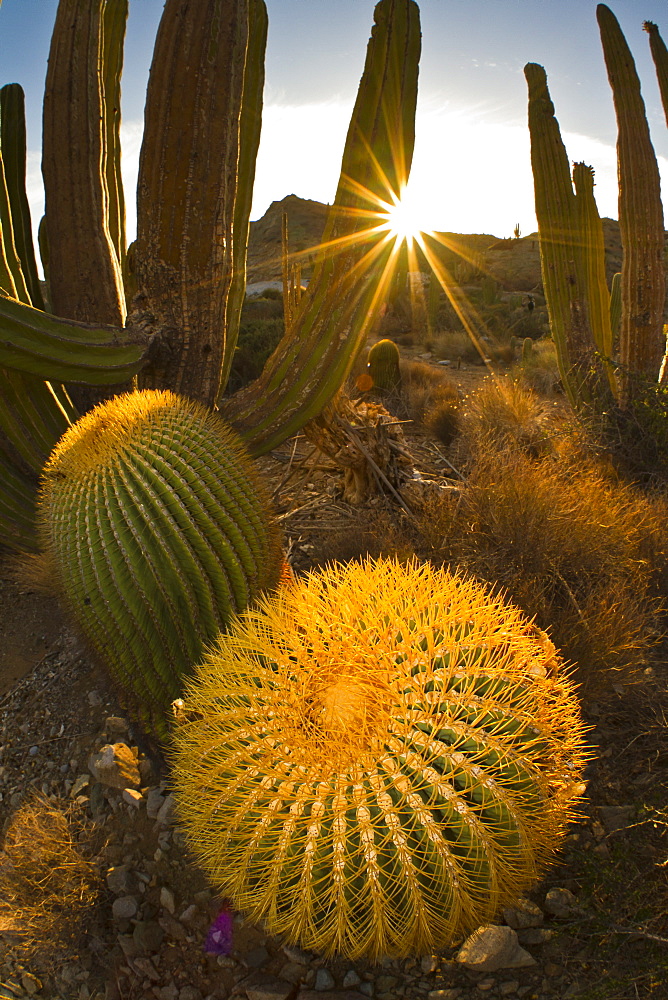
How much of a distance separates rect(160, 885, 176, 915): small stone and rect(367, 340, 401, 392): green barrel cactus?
770cm

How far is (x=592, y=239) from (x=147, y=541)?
6641 mm

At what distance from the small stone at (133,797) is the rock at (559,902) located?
1.47 meters

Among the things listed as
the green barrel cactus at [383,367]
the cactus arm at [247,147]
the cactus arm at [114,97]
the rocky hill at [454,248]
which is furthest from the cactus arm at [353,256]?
the rocky hill at [454,248]

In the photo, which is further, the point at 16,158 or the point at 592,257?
the point at 592,257

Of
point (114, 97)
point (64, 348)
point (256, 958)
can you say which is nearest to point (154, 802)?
point (256, 958)

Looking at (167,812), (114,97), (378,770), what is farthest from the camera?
(114,97)

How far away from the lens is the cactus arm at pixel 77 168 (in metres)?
3.92

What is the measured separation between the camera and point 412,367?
10070 mm

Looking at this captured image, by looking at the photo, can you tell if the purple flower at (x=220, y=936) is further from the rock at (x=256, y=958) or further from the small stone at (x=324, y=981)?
the small stone at (x=324, y=981)

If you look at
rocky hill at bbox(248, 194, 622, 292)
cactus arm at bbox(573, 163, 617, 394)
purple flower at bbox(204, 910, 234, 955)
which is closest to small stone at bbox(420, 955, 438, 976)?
purple flower at bbox(204, 910, 234, 955)

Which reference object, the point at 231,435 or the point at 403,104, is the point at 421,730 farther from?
the point at 403,104

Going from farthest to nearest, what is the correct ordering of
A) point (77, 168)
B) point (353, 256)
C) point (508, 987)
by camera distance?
point (77, 168), point (353, 256), point (508, 987)

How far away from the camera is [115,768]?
2.36 metres

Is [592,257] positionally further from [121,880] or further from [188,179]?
[121,880]
